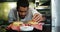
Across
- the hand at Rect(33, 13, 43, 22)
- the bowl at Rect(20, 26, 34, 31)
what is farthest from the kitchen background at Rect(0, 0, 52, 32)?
the bowl at Rect(20, 26, 34, 31)

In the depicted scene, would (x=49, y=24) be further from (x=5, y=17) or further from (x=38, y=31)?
(x=5, y=17)

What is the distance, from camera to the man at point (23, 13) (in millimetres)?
2438

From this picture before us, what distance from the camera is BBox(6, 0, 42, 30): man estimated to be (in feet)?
8.00

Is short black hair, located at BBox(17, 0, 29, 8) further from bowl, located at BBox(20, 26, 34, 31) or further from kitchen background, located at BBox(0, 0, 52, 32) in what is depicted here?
bowl, located at BBox(20, 26, 34, 31)

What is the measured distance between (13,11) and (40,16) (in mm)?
359

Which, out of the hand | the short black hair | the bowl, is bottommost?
the bowl

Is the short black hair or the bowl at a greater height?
the short black hair

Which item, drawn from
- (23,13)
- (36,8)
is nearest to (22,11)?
(23,13)

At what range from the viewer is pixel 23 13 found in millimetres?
2459

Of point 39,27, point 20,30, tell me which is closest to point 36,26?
point 39,27

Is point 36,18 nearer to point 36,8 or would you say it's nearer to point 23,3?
point 36,8

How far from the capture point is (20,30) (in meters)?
2.45

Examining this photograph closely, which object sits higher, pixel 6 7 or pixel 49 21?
pixel 6 7

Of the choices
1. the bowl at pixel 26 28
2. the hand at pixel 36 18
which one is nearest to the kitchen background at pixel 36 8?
the hand at pixel 36 18
